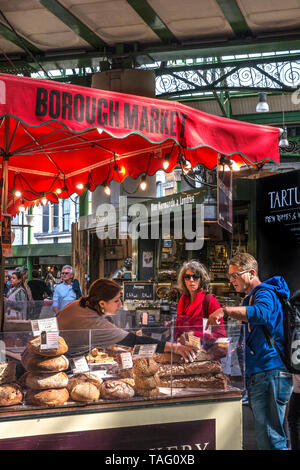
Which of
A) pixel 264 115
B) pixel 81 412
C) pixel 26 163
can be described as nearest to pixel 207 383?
pixel 81 412

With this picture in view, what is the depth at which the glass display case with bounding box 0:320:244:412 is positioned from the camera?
134 inches

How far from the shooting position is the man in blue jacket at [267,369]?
13.2ft

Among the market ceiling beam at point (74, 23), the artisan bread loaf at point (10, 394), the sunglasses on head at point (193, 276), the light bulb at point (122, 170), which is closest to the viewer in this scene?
the artisan bread loaf at point (10, 394)

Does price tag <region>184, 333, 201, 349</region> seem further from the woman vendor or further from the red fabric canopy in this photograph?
the red fabric canopy

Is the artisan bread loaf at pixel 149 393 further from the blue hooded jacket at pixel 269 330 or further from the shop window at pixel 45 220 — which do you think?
the shop window at pixel 45 220

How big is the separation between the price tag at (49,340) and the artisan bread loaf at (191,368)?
74cm

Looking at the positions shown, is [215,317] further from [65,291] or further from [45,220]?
[45,220]

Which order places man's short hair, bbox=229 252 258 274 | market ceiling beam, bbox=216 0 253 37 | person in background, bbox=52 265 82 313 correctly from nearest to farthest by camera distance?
man's short hair, bbox=229 252 258 274
market ceiling beam, bbox=216 0 253 37
person in background, bbox=52 265 82 313

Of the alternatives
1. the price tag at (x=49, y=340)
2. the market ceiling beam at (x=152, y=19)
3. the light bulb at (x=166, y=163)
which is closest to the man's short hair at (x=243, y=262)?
the price tag at (x=49, y=340)

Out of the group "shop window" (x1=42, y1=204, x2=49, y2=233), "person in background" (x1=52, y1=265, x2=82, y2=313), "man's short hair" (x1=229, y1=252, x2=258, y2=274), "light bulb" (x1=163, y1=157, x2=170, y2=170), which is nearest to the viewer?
"man's short hair" (x1=229, y1=252, x2=258, y2=274)

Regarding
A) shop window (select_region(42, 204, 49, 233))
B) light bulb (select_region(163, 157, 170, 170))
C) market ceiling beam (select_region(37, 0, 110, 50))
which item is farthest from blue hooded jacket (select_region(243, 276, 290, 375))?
shop window (select_region(42, 204, 49, 233))

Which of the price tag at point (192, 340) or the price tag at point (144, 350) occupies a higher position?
the price tag at point (192, 340)
